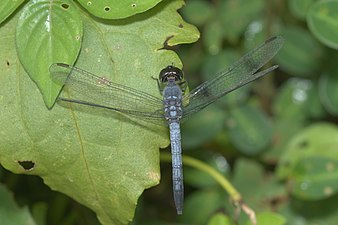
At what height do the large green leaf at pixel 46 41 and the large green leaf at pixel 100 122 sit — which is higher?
the large green leaf at pixel 46 41

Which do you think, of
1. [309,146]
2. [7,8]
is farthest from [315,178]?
[7,8]

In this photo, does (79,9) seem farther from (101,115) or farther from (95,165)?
(95,165)

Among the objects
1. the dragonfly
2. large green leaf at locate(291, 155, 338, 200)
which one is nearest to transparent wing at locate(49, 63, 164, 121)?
the dragonfly

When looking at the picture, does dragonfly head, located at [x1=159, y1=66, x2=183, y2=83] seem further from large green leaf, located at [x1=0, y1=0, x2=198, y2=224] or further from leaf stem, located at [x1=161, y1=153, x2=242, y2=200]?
leaf stem, located at [x1=161, y1=153, x2=242, y2=200]

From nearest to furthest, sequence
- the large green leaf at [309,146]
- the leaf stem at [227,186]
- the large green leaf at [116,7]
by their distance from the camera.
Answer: the large green leaf at [116,7]
the leaf stem at [227,186]
the large green leaf at [309,146]

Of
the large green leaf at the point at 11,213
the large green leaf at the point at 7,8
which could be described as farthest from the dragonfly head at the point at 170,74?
the large green leaf at the point at 11,213

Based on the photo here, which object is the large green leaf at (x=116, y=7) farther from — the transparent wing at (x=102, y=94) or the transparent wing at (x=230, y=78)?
the transparent wing at (x=230, y=78)

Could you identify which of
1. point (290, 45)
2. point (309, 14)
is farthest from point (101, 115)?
point (290, 45)
